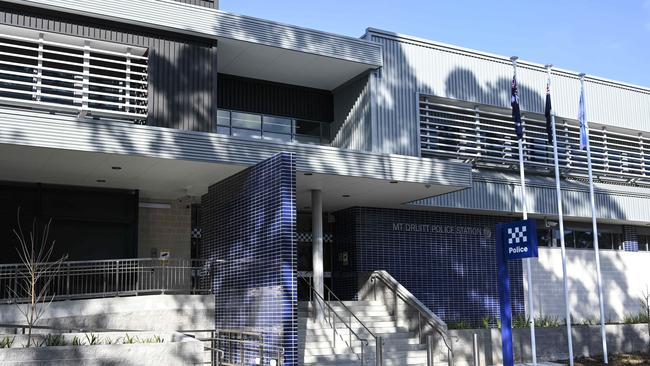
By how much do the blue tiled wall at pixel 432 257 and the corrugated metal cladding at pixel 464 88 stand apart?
8.74ft

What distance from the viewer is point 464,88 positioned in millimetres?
24156

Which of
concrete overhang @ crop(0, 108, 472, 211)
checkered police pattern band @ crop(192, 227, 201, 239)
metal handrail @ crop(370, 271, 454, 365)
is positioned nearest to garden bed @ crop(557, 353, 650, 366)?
metal handrail @ crop(370, 271, 454, 365)

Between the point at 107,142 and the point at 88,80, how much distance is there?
4.15 m

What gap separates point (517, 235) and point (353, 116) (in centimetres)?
856

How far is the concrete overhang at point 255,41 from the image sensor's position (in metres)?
18.0

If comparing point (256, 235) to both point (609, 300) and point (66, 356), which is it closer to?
point (66, 356)

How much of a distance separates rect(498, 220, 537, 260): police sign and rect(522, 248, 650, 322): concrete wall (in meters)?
10.1

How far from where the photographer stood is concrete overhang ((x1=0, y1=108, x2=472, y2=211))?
571 inches

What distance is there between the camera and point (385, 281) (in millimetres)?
21047

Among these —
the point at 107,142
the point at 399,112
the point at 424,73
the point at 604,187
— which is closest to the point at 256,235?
the point at 107,142

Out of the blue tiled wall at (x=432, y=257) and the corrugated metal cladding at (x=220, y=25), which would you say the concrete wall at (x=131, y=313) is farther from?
the corrugated metal cladding at (x=220, y=25)

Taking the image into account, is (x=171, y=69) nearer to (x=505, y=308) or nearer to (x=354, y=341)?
(x=354, y=341)

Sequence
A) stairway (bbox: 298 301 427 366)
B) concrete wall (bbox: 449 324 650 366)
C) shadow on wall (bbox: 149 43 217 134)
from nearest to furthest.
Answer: stairway (bbox: 298 301 427 366)
shadow on wall (bbox: 149 43 217 134)
concrete wall (bbox: 449 324 650 366)

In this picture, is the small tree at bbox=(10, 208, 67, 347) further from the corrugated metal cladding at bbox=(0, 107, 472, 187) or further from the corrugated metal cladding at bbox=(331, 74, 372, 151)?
the corrugated metal cladding at bbox=(331, 74, 372, 151)
